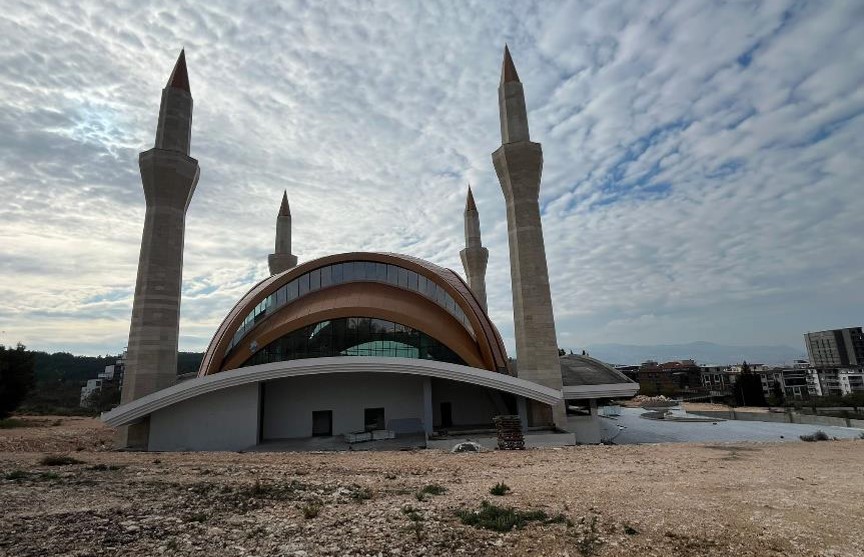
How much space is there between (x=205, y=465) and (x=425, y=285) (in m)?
21.0

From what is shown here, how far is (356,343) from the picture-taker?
99.7ft

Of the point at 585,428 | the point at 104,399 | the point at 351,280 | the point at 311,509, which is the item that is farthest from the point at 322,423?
the point at 104,399

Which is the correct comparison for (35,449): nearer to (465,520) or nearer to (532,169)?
(465,520)

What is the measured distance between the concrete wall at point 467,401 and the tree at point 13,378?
3921cm

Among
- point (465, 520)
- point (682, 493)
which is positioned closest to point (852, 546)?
point (682, 493)

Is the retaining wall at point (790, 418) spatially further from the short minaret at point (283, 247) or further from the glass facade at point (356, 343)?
the short minaret at point (283, 247)

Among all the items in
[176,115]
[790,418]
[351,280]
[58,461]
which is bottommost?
[790,418]

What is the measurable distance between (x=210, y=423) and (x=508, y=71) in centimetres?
3015

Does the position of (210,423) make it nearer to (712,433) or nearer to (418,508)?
(418,508)

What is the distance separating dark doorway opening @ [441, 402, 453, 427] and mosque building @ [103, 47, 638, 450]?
8.0 inches

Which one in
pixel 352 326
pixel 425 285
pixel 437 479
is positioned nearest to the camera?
pixel 437 479

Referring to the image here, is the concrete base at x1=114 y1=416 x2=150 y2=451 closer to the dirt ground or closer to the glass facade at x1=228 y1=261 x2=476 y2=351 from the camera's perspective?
the glass facade at x1=228 y1=261 x2=476 y2=351

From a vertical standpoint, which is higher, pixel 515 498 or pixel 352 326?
pixel 352 326

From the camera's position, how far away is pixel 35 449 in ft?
75.0
